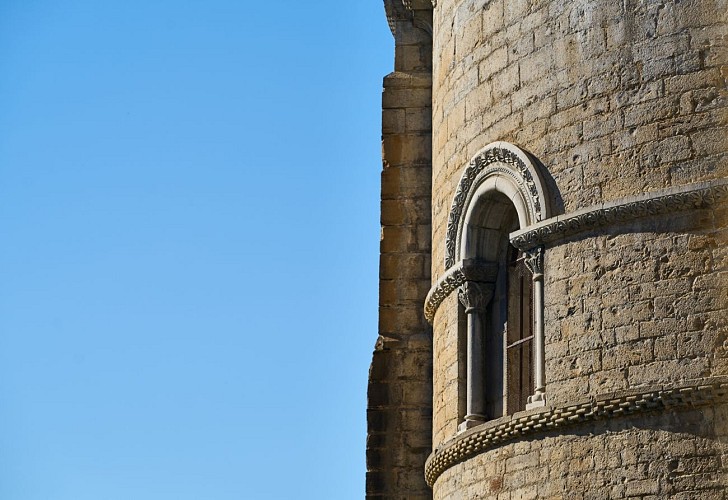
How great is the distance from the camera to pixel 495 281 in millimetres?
11508

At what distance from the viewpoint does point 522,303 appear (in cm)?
1121

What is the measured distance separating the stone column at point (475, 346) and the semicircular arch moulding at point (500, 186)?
339 mm

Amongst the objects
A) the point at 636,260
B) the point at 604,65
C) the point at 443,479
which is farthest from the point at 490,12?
the point at 443,479

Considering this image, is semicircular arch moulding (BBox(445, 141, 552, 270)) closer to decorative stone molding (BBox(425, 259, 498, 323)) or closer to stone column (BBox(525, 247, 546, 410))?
decorative stone molding (BBox(425, 259, 498, 323))

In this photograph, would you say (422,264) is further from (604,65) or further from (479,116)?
(604,65)

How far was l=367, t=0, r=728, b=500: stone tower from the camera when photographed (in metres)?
9.65

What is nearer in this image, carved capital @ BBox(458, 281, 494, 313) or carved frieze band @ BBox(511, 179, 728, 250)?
carved frieze band @ BBox(511, 179, 728, 250)

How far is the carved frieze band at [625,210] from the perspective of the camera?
32.1 ft

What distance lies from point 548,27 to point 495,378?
8.22ft

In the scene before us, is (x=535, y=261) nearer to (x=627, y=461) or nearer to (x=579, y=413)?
(x=579, y=413)

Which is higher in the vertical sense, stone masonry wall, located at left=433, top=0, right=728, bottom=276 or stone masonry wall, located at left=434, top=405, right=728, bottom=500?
stone masonry wall, located at left=433, top=0, right=728, bottom=276

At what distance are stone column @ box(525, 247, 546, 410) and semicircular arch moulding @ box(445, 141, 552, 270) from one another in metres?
0.26

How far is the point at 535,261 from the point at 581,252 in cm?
44

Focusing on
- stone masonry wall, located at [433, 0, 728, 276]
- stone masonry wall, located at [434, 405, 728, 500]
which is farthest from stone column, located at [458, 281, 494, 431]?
stone masonry wall, located at [433, 0, 728, 276]
